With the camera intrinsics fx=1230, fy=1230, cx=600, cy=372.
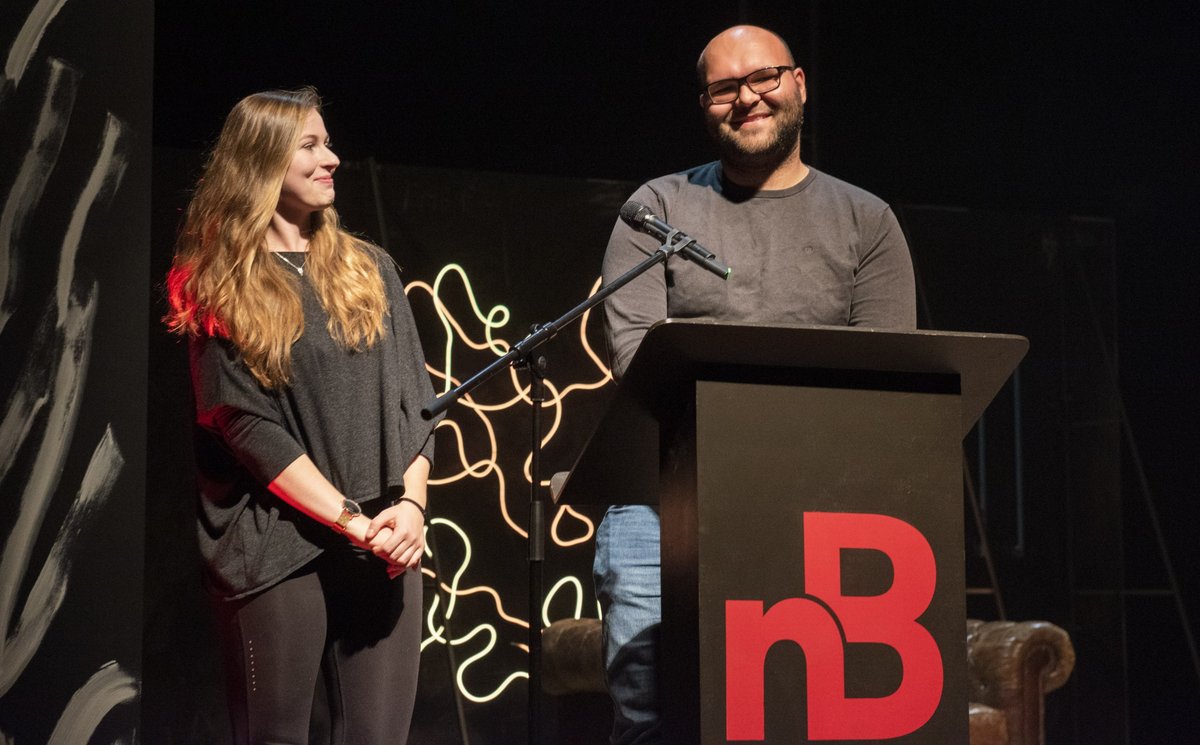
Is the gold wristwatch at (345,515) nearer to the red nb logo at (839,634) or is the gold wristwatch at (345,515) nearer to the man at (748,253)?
the man at (748,253)

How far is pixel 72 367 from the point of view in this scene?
2984mm

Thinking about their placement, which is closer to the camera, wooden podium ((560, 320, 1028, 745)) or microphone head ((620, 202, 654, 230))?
wooden podium ((560, 320, 1028, 745))

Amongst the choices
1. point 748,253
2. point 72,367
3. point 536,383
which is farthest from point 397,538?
point 72,367

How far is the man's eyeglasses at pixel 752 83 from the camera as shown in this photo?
2.30m

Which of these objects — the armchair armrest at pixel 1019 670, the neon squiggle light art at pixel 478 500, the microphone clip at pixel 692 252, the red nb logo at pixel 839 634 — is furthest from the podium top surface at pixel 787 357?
the neon squiggle light art at pixel 478 500

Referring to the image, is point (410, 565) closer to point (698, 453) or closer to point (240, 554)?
point (240, 554)

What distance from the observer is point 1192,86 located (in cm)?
480

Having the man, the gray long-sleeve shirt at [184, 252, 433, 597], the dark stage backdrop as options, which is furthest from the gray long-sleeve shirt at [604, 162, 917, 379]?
the dark stage backdrop

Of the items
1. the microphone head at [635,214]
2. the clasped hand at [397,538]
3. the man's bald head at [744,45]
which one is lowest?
the clasped hand at [397,538]

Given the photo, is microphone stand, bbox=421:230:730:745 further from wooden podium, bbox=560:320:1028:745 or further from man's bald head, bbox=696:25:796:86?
wooden podium, bbox=560:320:1028:745

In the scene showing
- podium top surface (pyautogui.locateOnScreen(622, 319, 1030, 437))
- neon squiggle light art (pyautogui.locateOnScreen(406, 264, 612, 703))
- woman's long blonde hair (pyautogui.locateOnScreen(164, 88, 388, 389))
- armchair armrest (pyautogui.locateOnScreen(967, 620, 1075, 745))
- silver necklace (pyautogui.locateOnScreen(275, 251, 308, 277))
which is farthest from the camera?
neon squiggle light art (pyautogui.locateOnScreen(406, 264, 612, 703))

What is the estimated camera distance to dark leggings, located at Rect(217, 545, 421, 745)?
80.0 inches

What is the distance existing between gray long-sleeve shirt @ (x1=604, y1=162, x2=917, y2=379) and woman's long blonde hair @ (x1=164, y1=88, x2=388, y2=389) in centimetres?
48

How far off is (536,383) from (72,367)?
136cm
